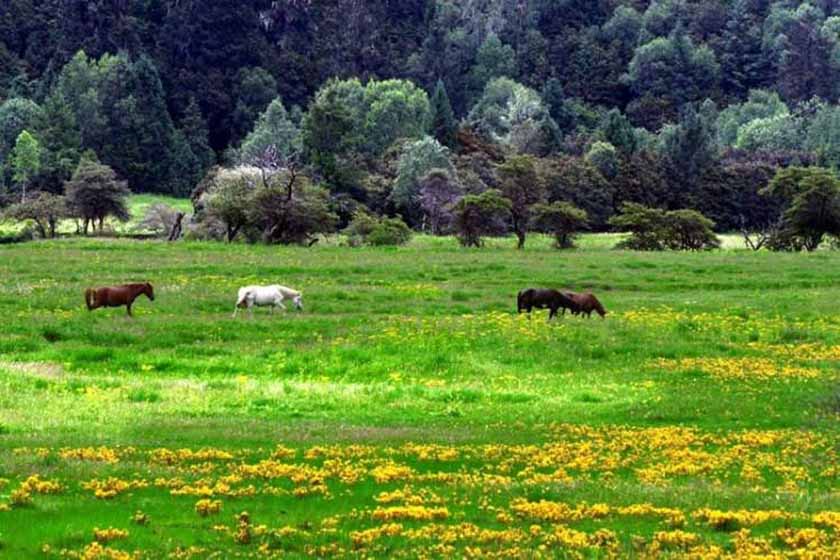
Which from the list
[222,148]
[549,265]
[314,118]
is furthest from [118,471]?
[222,148]

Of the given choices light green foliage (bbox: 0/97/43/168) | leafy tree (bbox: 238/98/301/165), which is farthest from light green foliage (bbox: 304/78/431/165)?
light green foliage (bbox: 0/97/43/168)

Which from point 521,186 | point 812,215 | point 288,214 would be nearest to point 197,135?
point 521,186

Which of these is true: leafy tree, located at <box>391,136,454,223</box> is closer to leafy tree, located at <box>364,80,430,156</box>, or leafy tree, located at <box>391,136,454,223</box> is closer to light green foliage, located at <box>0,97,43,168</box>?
leafy tree, located at <box>364,80,430,156</box>

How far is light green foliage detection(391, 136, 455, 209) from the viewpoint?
111500mm

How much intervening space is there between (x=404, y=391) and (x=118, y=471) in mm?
11258

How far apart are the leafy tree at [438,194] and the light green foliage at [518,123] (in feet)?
128

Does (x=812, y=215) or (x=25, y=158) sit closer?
(x=812, y=215)

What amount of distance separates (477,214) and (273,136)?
66.0 meters

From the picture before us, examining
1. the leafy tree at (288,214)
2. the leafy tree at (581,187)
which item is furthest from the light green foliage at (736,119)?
the leafy tree at (288,214)

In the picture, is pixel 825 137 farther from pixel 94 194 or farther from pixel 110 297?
pixel 110 297

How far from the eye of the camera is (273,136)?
151m

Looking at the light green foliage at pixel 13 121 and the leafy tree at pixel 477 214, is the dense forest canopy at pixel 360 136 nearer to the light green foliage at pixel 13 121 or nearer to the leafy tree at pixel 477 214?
the light green foliage at pixel 13 121

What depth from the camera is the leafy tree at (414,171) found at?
111500mm

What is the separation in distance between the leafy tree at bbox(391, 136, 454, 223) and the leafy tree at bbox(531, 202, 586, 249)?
67.3ft
